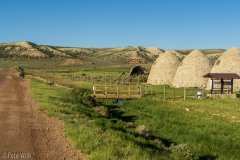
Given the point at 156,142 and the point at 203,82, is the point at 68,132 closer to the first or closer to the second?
the point at 156,142

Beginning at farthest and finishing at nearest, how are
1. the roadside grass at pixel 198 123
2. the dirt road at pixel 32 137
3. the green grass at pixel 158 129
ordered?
the roadside grass at pixel 198 123
the green grass at pixel 158 129
the dirt road at pixel 32 137

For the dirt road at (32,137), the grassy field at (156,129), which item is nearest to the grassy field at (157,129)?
the grassy field at (156,129)

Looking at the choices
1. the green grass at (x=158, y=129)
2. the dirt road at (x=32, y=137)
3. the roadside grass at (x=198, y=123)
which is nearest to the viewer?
the dirt road at (x=32, y=137)

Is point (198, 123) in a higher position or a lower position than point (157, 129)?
higher

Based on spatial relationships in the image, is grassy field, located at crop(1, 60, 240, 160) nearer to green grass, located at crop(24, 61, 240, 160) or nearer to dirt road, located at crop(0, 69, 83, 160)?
green grass, located at crop(24, 61, 240, 160)

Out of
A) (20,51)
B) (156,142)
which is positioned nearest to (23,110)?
(156,142)

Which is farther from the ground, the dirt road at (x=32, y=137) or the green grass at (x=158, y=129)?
the dirt road at (x=32, y=137)

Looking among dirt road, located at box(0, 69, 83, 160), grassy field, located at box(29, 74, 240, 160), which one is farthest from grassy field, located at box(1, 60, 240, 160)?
dirt road, located at box(0, 69, 83, 160)

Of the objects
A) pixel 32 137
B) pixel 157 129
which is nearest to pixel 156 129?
pixel 157 129

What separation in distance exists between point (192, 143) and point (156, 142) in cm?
247

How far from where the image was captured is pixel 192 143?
1678 cm

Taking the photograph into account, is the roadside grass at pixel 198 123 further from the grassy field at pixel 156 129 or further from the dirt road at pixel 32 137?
the dirt road at pixel 32 137

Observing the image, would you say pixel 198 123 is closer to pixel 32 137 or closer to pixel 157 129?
pixel 157 129

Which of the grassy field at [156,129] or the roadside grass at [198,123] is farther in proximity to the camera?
the roadside grass at [198,123]
